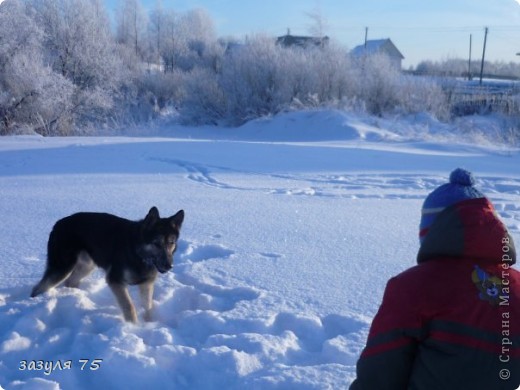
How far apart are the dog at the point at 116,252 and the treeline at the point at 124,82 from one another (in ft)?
59.9

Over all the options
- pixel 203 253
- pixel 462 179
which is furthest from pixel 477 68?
pixel 462 179

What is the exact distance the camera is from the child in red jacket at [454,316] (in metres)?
1.60

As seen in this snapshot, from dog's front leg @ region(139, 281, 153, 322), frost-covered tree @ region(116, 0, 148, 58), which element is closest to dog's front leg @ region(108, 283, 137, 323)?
dog's front leg @ region(139, 281, 153, 322)

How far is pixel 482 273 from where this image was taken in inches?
64.4

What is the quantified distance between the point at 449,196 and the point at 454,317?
39 cm

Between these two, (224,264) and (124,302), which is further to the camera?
(224,264)

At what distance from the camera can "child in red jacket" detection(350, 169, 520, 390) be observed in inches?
62.9

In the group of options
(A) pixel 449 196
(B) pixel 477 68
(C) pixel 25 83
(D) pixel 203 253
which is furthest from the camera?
(B) pixel 477 68

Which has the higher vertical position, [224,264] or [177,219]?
[177,219]

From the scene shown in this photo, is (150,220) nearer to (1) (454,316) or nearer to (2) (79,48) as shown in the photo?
(1) (454,316)

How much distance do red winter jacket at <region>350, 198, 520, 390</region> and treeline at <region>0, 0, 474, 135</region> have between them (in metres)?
21.6

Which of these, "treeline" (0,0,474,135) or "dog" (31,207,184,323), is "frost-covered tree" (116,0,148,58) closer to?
"treeline" (0,0,474,135)

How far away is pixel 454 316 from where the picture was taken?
1.59m

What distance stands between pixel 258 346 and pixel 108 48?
94.1 feet
